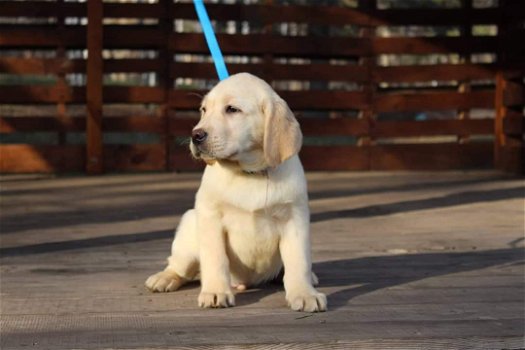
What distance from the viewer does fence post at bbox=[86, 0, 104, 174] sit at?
982 cm

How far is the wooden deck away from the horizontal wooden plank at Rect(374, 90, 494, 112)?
2175 millimetres

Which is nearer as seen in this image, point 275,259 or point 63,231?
point 275,259

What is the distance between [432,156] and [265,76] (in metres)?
1.97

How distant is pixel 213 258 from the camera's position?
12.6ft

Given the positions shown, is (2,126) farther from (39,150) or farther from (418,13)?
(418,13)

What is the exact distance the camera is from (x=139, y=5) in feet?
33.1

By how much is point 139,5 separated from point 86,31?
589mm

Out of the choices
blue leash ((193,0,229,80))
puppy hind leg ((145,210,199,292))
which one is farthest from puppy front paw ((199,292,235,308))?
blue leash ((193,0,229,80))

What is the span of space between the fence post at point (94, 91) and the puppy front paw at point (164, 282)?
5743 mm

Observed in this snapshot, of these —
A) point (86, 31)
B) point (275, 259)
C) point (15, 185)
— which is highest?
point (86, 31)

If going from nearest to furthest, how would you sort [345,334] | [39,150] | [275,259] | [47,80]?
[345,334] < [275,259] < [39,150] < [47,80]

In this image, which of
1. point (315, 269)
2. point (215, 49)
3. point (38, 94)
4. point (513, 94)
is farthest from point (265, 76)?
point (215, 49)

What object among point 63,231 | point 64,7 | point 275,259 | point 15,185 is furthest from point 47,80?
point 275,259

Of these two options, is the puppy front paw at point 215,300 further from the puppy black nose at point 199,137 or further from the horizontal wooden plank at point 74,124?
the horizontal wooden plank at point 74,124
